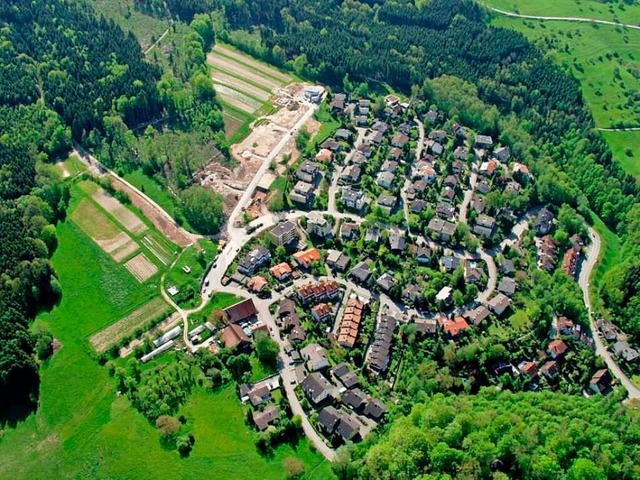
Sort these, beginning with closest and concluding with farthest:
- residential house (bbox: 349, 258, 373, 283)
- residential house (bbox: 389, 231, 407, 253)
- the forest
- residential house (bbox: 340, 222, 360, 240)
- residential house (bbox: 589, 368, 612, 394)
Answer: the forest, residential house (bbox: 589, 368, 612, 394), residential house (bbox: 349, 258, 373, 283), residential house (bbox: 389, 231, 407, 253), residential house (bbox: 340, 222, 360, 240)

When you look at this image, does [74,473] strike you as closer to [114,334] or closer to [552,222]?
[114,334]

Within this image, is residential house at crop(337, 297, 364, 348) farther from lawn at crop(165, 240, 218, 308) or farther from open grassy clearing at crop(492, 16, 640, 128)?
open grassy clearing at crop(492, 16, 640, 128)

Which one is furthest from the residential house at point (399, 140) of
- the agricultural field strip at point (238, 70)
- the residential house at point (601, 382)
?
the residential house at point (601, 382)

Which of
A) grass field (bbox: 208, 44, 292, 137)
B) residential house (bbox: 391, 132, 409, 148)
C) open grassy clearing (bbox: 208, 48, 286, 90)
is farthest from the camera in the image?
open grassy clearing (bbox: 208, 48, 286, 90)

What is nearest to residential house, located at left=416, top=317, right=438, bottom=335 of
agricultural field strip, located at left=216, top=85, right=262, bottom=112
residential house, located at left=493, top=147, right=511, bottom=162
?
residential house, located at left=493, top=147, right=511, bottom=162

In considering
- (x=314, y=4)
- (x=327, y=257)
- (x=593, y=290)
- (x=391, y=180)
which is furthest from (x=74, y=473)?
(x=314, y=4)

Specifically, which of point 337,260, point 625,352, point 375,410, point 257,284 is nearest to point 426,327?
point 375,410
